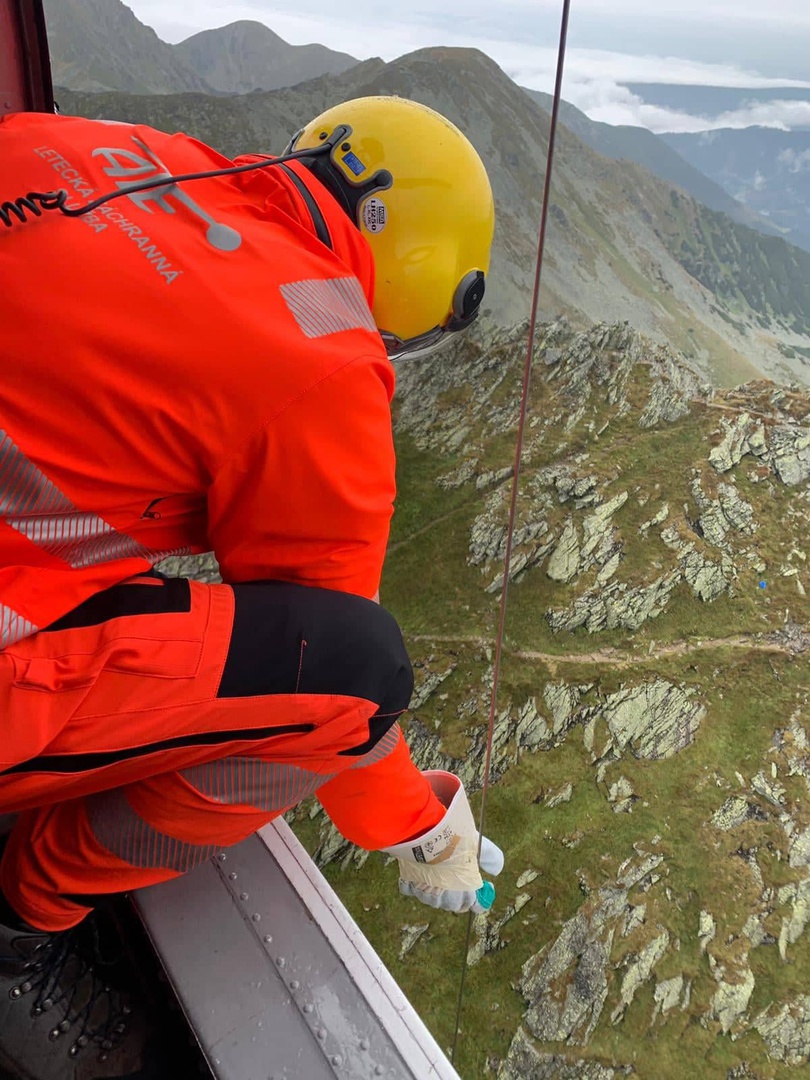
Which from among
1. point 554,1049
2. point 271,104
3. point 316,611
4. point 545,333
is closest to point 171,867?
point 316,611

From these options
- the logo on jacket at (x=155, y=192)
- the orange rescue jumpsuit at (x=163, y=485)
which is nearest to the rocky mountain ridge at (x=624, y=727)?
the orange rescue jumpsuit at (x=163, y=485)

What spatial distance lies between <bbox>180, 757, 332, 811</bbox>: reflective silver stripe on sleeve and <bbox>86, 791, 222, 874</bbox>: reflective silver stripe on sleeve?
22 cm

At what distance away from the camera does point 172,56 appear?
46.8 m

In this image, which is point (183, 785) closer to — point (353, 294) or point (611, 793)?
point (353, 294)

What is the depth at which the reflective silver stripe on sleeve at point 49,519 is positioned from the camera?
1.38 metres

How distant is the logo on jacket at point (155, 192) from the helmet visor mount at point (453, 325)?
1061 mm

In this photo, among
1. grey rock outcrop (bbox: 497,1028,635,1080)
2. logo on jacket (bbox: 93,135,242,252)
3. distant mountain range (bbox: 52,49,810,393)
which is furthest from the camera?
distant mountain range (bbox: 52,49,810,393)

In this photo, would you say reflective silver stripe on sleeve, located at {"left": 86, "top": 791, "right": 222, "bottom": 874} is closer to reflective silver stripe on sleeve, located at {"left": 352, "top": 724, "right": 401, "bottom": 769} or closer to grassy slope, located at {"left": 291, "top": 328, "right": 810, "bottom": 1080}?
reflective silver stripe on sleeve, located at {"left": 352, "top": 724, "right": 401, "bottom": 769}

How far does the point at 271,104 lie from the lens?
125 ft

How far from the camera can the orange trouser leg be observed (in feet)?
5.00

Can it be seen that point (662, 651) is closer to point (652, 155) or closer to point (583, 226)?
point (583, 226)

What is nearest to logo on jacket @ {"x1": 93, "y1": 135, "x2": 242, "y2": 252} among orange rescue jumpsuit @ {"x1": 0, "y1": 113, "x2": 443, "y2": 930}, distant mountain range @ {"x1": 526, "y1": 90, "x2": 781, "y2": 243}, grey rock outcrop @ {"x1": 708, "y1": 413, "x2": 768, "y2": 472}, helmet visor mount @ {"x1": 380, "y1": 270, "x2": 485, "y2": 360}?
orange rescue jumpsuit @ {"x1": 0, "y1": 113, "x2": 443, "y2": 930}

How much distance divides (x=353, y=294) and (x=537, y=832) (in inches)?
650

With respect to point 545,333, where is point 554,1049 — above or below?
below
